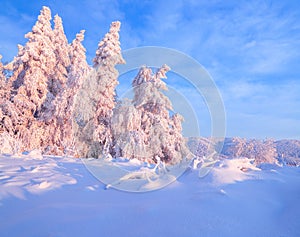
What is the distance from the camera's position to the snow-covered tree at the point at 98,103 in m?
13.0

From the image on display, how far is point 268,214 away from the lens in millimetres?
2119

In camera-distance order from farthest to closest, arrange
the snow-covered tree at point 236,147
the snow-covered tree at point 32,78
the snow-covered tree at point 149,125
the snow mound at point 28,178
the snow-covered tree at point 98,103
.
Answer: the snow-covered tree at point 236,147 < the snow-covered tree at point 98,103 < the snow-covered tree at point 32,78 < the snow-covered tree at point 149,125 < the snow mound at point 28,178

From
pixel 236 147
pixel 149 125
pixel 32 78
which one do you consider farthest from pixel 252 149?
pixel 32 78

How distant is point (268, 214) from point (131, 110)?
10696 mm

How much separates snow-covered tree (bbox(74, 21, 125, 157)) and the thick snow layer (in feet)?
31.3

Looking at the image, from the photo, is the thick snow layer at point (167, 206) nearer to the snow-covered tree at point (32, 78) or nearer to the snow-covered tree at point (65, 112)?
the snow-covered tree at point (65, 112)

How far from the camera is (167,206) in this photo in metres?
2.39

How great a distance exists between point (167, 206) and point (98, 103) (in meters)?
11.6

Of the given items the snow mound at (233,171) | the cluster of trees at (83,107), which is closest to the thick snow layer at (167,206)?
the snow mound at (233,171)

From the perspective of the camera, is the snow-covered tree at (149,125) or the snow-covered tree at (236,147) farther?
the snow-covered tree at (236,147)

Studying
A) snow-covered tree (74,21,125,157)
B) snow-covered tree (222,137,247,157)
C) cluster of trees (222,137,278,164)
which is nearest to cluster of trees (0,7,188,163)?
snow-covered tree (74,21,125,157)

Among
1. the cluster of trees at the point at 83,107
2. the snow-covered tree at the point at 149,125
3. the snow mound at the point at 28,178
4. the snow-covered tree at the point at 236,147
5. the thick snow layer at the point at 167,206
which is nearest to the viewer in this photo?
the thick snow layer at the point at 167,206

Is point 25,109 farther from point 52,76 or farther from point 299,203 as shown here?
point 299,203

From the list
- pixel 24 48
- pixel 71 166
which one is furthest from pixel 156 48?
pixel 24 48
